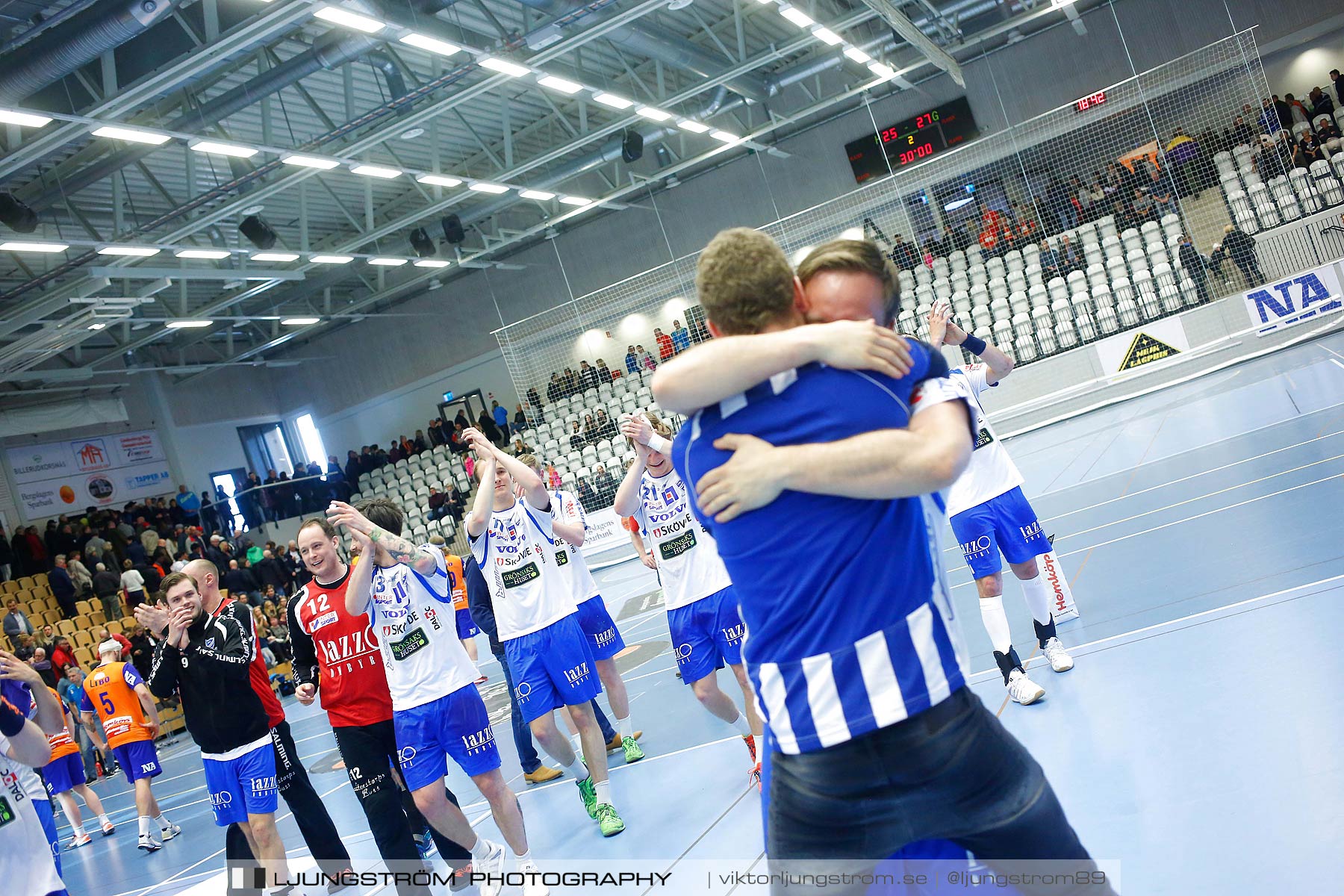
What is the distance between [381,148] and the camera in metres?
18.8

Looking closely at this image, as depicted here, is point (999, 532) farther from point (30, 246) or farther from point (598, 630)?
point (30, 246)

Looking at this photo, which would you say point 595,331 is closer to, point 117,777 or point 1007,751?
point 117,777

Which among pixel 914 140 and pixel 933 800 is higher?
pixel 914 140

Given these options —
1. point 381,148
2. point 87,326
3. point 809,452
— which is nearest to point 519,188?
point 381,148

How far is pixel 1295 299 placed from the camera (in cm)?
1518

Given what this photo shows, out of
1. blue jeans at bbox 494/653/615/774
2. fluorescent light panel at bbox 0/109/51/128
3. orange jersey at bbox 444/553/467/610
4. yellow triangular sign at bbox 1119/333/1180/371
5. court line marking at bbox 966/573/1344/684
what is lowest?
court line marking at bbox 966/573/1344/684

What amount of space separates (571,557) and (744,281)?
4.26 meters

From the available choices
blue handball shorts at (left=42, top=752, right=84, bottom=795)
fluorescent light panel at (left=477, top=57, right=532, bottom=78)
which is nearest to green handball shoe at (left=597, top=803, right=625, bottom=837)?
blue handball shorts at (left=42, top=752, right=84, bottom=795)

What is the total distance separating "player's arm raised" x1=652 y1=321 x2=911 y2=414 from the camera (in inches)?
67.5

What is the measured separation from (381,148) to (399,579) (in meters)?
16.4

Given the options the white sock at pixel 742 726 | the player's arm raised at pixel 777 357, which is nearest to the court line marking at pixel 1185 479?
the white sock at pixel 742 726

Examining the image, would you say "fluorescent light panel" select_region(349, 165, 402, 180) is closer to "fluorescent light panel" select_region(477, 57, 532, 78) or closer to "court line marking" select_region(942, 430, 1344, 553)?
"fluorescent light panel" select_region(477, 57, 532, 78)

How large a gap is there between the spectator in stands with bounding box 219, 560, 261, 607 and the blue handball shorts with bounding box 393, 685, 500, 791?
50.2 ft

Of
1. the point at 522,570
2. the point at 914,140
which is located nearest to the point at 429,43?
the point at 522,570
